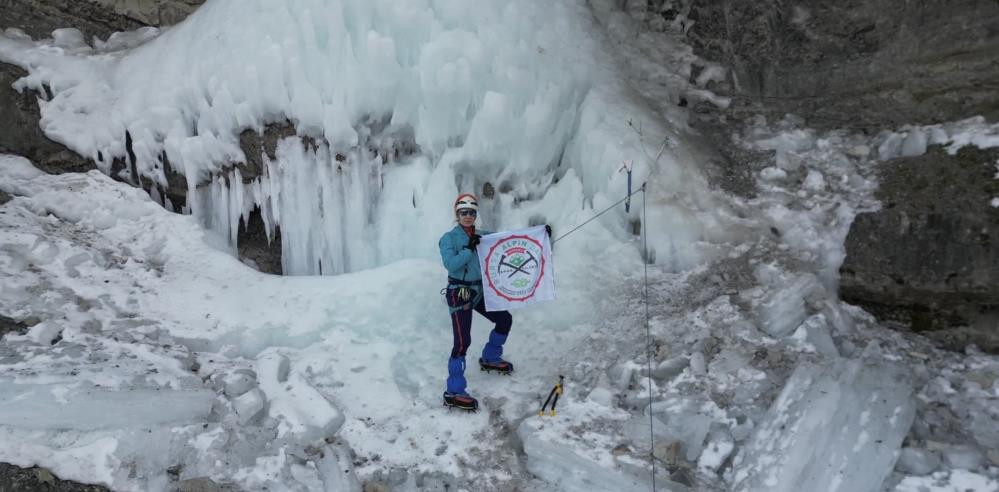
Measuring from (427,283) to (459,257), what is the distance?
114 cm

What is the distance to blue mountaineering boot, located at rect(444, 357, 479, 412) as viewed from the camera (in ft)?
15.1

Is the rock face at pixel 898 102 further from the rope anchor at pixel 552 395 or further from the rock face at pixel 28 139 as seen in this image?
the rock face at pixel 28 139

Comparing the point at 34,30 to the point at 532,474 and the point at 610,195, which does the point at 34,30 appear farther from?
the point at 532,474

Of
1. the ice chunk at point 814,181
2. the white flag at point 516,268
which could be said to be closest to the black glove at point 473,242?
the white flag at point 516,268

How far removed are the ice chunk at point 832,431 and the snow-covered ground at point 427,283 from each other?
0.02 metres

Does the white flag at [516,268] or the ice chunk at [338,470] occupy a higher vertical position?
the white flag at [516,268]

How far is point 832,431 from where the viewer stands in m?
3.94

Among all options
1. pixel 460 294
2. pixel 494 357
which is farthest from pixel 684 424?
pixel 460 294

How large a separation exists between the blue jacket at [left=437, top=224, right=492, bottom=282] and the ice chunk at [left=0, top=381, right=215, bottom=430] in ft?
5.75

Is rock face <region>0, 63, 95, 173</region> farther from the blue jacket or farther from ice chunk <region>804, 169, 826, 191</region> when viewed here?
ice chunk <region>804, 169, 826, 191</region>

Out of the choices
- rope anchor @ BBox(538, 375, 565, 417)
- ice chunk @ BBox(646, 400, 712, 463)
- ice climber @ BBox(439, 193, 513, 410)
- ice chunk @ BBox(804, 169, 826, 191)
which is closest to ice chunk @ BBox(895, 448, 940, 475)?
ice chunk @ BBox(646, 400, 712, 463)

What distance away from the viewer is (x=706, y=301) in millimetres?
5332

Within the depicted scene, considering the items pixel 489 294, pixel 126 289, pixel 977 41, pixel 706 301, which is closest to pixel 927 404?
pixel 706 301

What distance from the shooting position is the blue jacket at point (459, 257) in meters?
4.61
